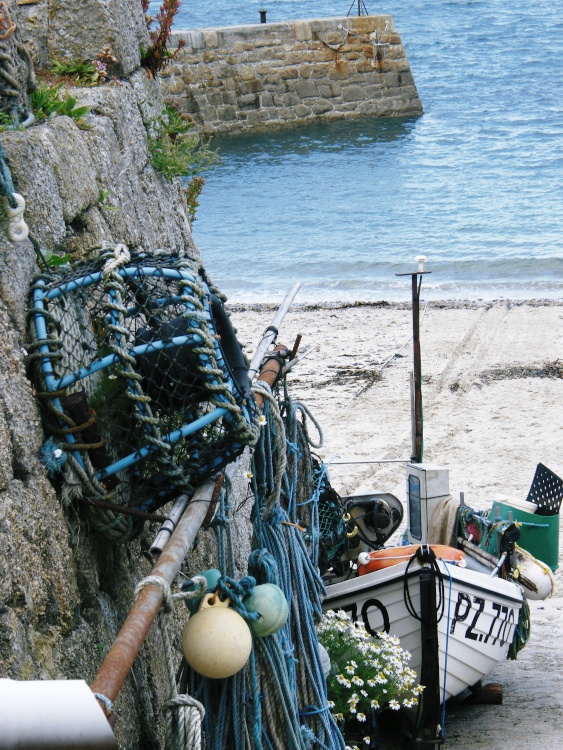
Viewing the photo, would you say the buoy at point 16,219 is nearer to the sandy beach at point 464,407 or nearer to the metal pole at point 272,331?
the metal pole at point 272,331

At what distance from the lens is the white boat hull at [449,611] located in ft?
18.1

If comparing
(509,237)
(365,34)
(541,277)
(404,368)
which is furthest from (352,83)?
(404,368)

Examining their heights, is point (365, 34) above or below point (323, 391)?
above

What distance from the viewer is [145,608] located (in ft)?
6.14

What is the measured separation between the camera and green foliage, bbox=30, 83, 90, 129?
123 inches

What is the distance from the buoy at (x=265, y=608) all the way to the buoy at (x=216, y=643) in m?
0.23

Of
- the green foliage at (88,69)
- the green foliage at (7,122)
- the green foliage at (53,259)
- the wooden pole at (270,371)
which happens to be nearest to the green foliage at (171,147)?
the green foliage at (88,69)

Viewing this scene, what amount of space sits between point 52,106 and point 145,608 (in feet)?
6.29

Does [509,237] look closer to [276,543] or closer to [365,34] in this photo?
[365,34]

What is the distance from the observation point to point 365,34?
1211 inches

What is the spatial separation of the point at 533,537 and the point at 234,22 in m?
64.0

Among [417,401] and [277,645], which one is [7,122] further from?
[417,401]

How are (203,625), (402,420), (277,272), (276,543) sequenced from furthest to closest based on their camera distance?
1. (277,272)
2. (402,420)
3. (276,543)
4. (203,625)

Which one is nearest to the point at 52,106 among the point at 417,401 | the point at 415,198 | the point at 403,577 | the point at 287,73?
the point at 403,577
